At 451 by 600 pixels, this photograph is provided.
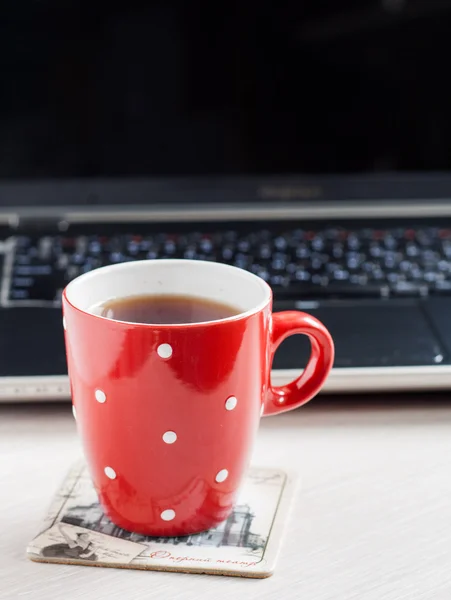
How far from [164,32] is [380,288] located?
1.07ft

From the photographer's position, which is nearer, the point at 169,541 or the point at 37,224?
the point at 169,541

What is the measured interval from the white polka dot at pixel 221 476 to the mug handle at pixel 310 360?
0.05 m

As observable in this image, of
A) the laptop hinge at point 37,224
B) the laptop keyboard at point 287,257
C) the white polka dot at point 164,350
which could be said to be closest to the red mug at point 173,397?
the white polka dot at point 164,350

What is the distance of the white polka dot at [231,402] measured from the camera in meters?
0.39

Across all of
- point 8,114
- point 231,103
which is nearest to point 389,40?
point 231,103

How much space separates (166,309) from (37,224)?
0.37 m

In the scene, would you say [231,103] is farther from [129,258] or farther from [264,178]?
[129,258]

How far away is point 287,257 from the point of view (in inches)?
28.1

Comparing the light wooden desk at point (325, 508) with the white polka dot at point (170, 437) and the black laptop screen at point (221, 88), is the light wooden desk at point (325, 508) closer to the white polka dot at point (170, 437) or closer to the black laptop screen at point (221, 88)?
the white polka dot at point (170, 437)

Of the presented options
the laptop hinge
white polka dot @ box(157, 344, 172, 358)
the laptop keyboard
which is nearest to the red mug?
white polka dot @ box(157, 344, 172, 358)

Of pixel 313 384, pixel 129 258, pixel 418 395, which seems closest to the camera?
pixel 313 384

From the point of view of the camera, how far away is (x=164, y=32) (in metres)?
0.76

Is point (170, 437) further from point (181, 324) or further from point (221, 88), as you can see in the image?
point (221, 88)

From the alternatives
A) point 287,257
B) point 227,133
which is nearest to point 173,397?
point 287,257
